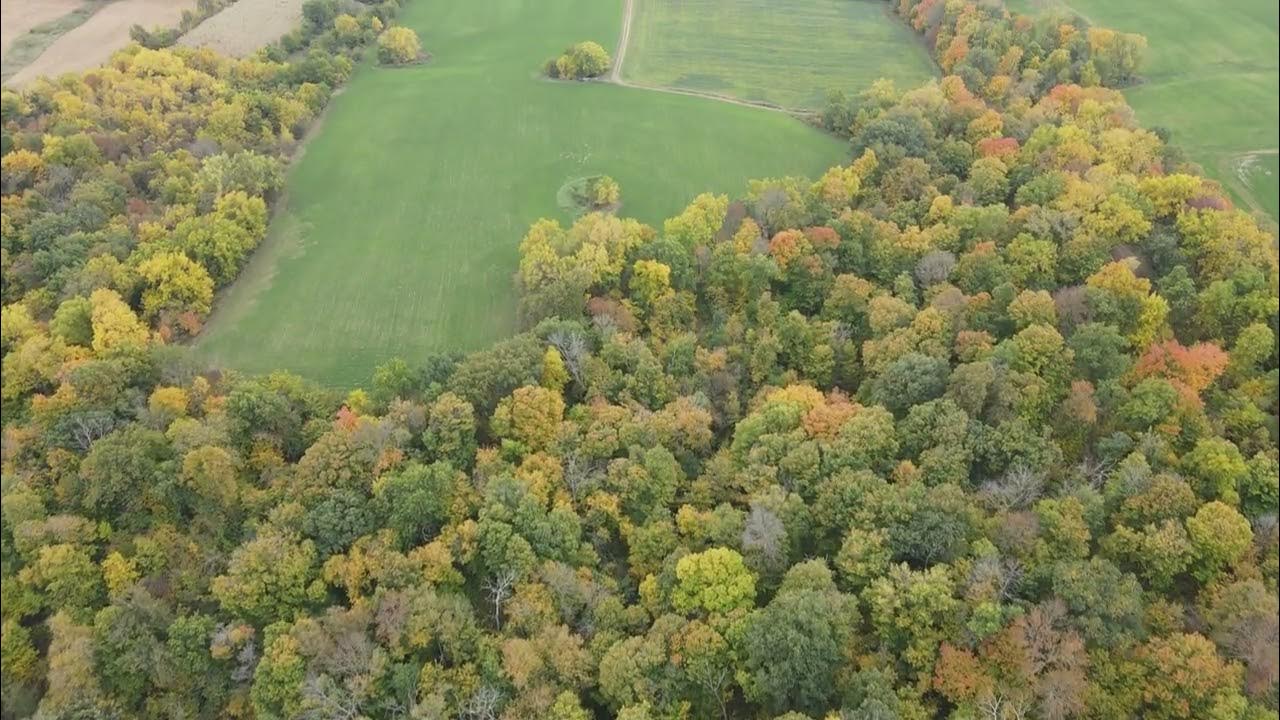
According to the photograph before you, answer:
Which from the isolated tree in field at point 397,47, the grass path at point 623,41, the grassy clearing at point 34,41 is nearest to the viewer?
the grassy clearing at point 34,41

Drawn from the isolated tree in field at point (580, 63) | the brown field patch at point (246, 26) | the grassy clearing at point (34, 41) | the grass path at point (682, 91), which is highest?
the grassy clearing at point (34, 41)

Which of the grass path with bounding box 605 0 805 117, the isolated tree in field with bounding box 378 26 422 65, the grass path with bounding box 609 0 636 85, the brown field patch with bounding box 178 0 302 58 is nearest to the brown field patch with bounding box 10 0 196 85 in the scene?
the brown field patch with bounding box 178 0 302 58

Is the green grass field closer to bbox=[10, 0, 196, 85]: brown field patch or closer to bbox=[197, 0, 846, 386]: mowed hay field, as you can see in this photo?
bbox=[197, 0, 846, 386]: mowed hay field

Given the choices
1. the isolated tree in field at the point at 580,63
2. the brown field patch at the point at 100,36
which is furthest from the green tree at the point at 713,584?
the isolated tree in field at the point at 580,63

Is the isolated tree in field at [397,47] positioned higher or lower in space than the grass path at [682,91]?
higher

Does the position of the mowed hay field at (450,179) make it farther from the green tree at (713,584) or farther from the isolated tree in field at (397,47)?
the green tree at (713,584)

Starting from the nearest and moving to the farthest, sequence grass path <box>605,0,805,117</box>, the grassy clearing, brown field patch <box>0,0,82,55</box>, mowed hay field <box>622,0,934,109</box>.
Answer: brown field patch <box>0,0,82,55</box>
the grassy clearing
grass path <box>605,0,805,117</box>
mowed hay field <box>622,0,934,109</box>
